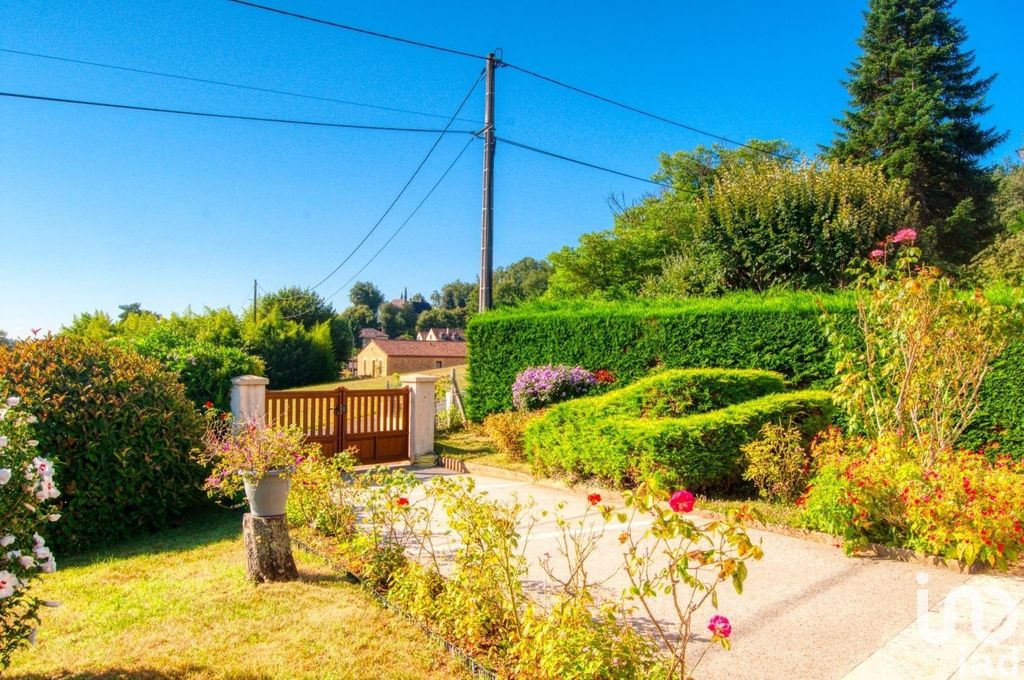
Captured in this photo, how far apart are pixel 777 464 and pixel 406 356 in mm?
44044

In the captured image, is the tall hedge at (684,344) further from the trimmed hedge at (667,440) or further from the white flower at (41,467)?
the white flower at (41,467)

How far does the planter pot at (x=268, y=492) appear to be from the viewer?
4.79 m

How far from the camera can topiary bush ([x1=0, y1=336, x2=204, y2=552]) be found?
5.98 metres

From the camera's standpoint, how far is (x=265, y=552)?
4.80 metres

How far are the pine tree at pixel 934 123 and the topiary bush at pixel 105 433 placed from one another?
74.8ft

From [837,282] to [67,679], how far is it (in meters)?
15.4

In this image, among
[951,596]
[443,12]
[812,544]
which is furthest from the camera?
[443,12]

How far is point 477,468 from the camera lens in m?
10.3

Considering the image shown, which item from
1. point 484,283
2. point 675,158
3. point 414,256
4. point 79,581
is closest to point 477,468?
point 484,283

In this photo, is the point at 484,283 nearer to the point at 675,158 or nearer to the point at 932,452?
the point at 932,452

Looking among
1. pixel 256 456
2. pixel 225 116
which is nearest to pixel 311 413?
pixel 256 456

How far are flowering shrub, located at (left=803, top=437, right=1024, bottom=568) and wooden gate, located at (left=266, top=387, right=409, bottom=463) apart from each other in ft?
22.6

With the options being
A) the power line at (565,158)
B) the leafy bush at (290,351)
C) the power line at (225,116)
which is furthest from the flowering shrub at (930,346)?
the leafy bush at (290,351)

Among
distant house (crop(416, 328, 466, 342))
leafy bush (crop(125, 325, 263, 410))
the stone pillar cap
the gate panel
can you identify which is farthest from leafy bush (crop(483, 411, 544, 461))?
distant house (crop(416, 328, 466, 342))
